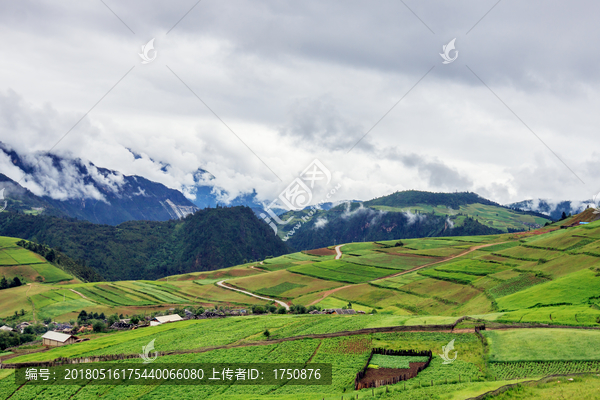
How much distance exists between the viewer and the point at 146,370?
1768 inches

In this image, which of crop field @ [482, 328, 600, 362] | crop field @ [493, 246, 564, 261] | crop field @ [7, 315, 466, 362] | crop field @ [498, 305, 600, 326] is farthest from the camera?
crop field @ [493, 246, 564, 261]

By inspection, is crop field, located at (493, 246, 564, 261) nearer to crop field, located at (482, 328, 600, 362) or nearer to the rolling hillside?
the rolling hillside

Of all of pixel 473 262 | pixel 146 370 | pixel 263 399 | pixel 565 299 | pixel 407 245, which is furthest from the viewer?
pixel 407 245

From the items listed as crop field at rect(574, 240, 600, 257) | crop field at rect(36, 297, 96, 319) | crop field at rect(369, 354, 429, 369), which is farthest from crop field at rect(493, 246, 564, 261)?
crop field at rect(36, 297, 96, 319)

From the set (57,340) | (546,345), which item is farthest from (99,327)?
(546,345)

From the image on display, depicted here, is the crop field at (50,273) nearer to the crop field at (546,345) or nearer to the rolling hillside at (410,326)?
the rolling hillside at (410,326)

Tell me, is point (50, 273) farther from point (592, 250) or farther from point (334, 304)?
point (592, 250)

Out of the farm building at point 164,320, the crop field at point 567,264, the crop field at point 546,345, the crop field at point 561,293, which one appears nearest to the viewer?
the crop field at point 546,345

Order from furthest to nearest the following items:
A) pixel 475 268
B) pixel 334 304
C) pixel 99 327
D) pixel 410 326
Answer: pixel 475 268, pixel 334 304, pixel 99 327, pixel 410 326

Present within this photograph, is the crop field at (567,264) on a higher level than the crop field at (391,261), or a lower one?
lower

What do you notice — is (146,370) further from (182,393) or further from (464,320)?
(464,320)

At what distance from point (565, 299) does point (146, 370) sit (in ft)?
187

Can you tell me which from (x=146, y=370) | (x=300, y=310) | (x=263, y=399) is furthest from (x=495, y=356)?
(x=300, y=310)

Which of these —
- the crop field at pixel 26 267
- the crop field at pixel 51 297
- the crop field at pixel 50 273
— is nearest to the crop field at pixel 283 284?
the crop field at pixel 51 297
